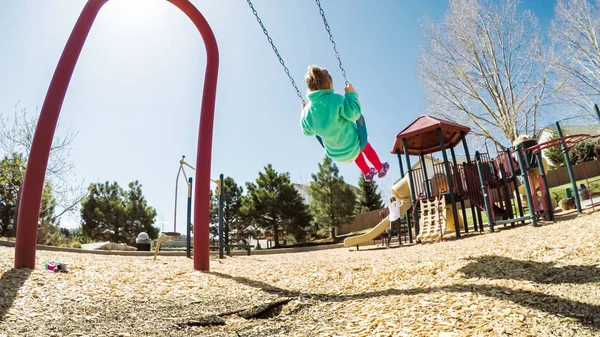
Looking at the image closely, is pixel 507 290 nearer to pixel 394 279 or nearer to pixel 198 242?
pixel 394 279

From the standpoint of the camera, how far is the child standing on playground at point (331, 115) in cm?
438

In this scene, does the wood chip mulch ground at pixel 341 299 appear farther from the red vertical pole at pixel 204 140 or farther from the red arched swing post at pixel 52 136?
the red vertical pole at pixel 204 140

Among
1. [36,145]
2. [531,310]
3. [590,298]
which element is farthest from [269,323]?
[36,145]

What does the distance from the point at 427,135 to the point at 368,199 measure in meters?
19.4

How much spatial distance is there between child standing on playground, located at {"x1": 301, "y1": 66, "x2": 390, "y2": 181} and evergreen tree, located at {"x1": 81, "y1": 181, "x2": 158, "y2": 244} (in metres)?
26.8

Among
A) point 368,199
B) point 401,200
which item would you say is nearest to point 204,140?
point 401,200

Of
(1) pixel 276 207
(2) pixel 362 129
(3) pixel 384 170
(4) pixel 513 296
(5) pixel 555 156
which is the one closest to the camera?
(4) pixel 513 296

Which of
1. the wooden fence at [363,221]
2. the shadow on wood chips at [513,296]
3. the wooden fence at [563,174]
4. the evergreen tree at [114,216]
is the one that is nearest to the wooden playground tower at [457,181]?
the shadow on wood chips at [513,296]

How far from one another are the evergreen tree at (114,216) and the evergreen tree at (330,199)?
48.6ft

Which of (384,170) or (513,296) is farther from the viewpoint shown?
(384,170)

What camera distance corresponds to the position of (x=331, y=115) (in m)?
4.35

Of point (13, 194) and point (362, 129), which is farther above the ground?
point (13, 194)

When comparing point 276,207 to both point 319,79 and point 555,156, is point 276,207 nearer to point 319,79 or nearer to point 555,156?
point 319,79

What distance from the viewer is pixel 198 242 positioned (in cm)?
609
